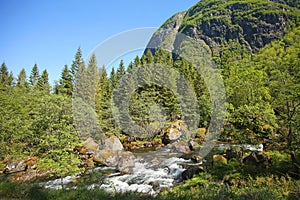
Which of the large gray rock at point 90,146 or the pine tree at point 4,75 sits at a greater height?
the pine tree at point 4,75

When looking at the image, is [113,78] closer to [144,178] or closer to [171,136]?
[171,136]

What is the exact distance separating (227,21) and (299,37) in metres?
88.9

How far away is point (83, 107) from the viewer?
934 inches

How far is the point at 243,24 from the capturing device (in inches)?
3346

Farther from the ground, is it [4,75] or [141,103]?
[4,75]

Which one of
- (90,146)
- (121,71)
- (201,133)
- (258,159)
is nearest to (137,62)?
(121,71)

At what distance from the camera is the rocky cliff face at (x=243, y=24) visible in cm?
7762

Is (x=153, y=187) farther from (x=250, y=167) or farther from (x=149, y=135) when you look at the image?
(x=149, y=135)

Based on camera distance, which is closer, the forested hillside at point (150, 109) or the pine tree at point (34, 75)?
the forested hillside at point (150, 109)

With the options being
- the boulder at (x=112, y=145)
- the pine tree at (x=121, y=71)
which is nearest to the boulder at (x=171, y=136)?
the boulder at (x=112, y=145)

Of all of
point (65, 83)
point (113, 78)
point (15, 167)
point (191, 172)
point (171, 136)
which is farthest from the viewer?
point (113, 78)

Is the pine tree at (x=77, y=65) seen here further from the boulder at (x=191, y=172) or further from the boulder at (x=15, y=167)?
the boulder at (x=191, y=172)

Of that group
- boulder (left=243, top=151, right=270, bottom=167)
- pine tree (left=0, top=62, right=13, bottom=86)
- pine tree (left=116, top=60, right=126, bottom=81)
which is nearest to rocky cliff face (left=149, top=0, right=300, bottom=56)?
pine tree (left=116, top=60, right=126, bottom=81)

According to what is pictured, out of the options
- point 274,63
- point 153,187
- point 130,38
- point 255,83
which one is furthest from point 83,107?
point 274,63
